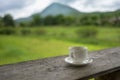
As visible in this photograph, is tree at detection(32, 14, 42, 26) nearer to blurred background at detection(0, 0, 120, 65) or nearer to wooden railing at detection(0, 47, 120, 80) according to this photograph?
blurred background at detection(0, 0, 120, 65)

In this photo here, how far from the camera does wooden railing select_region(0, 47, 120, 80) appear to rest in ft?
2.90

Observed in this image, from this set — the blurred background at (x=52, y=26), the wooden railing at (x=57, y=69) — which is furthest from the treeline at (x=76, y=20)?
the wooden railing at (x=57, y=69)

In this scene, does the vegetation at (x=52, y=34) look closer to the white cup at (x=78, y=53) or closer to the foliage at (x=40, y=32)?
the foliage at (x=40, y=32)

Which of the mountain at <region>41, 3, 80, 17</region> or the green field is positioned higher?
the mountain at <region>41, 3, 80, 17</region>

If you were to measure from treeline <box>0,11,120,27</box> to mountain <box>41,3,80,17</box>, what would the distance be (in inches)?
1.3

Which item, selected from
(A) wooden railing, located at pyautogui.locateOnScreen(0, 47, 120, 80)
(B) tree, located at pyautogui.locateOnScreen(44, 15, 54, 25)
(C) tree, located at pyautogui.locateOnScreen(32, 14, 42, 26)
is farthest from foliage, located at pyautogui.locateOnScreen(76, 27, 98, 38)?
(A) wooden railing, located at pyautogui.locateOnScreen(0, 47, 120, 80)

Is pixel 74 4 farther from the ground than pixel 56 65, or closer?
farther from the ground

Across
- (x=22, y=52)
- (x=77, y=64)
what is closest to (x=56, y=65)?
(x=77, y=64)

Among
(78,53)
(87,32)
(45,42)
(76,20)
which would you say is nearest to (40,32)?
(45,42)

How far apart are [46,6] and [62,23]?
0.26m

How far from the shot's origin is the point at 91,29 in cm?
209

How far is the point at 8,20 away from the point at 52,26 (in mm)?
452

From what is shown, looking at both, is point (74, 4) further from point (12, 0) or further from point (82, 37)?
point (12, 0)

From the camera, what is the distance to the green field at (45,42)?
1.75 metres
